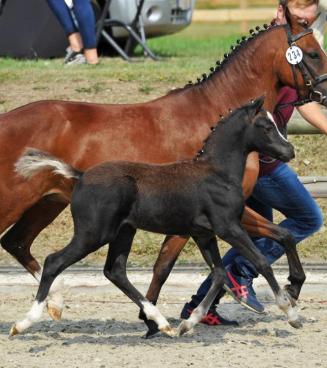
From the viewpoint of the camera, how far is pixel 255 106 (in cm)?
727

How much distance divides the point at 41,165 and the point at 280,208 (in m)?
1.63

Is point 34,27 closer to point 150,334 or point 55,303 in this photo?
point 55,303

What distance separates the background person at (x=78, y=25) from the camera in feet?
45.2

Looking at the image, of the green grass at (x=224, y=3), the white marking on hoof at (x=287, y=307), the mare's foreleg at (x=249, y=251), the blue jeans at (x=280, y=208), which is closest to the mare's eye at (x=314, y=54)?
the blue jeans at (x=280, y=208)

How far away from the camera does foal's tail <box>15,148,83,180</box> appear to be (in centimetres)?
722

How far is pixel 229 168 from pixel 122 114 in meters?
0.85

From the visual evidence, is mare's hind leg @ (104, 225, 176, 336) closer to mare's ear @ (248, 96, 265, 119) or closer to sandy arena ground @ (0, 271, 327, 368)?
sandy arena ground @ (0, 271, 327, 368)

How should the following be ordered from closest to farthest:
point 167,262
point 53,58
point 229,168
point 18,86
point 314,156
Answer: point 229,168, point 167,262, point 314,156, point 18,86, point 53,58

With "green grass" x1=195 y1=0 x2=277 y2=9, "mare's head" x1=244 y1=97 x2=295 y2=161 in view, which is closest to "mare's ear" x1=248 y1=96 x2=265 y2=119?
"mare's head" x1=244 y1=97 x2=295 y2=161

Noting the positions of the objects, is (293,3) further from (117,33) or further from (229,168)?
(117,33)

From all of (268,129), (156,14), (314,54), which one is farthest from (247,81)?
(156,14)

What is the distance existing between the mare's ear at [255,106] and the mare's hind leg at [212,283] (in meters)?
0.77

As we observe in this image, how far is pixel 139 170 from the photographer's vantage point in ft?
23.6

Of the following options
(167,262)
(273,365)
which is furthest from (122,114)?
(273,365)
